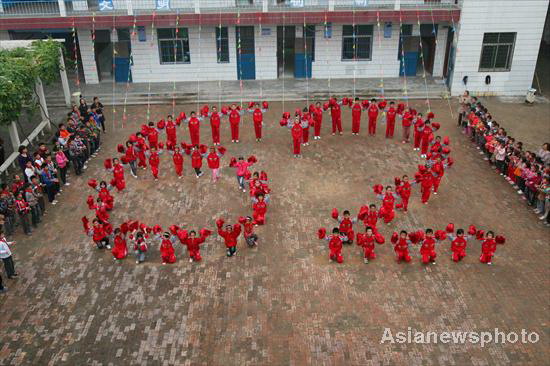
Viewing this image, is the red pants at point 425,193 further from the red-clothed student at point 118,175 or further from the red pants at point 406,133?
the red-clothed student at point 118,175

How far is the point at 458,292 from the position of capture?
34.7ft

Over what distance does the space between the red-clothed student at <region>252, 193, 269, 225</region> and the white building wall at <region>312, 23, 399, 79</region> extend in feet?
37.6

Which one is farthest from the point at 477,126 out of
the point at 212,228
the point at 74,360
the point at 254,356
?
the point at 74,360

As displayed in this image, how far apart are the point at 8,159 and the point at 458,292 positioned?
12.9 meters

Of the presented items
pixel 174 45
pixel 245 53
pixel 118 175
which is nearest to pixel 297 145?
pixel 118 175

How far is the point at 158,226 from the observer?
11.9 meters

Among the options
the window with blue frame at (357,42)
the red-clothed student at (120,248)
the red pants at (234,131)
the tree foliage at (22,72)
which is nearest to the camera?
the red-clothed student at (120,248)

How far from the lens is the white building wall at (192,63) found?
21.9m

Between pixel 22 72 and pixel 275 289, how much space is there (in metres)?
9.94

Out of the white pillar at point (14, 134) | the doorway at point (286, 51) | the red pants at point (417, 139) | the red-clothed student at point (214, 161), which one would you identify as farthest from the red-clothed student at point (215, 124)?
the doorway at point (286, 51)

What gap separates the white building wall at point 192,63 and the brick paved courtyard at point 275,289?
896cm

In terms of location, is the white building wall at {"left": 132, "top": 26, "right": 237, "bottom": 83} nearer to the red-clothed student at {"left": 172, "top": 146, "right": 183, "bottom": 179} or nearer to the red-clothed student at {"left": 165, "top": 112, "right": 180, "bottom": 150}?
the red-clothed student at {"left": 165, "top": 112, "right": 180, "bottom": 150}
